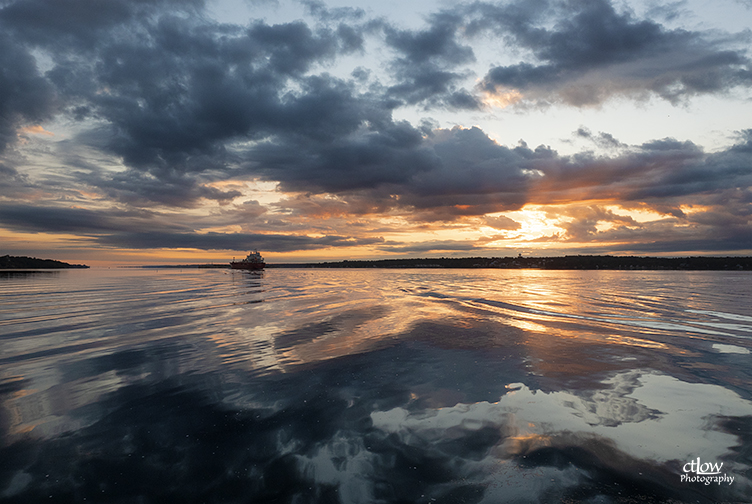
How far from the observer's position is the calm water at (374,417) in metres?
4.72

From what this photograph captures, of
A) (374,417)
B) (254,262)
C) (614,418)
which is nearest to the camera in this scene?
(614,418)

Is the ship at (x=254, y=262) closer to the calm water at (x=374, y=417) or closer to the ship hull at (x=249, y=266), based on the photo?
the ship hull at (x=249, y=266)

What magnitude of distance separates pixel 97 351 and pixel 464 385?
40.3ft

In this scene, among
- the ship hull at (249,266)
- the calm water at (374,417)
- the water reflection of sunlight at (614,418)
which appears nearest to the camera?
the calm water at (374,417)

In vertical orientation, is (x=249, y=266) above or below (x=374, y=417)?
below

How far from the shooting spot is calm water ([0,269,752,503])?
472 cm

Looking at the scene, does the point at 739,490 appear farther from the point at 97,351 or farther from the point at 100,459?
the point at 97,351

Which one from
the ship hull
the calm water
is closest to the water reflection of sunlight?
the calm water

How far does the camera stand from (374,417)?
6816 mm

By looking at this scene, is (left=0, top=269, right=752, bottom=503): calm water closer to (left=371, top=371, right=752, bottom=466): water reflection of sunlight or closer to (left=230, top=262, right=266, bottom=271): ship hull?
(left=371, top=371, right=752, bottom=466): water reflection of sunlight

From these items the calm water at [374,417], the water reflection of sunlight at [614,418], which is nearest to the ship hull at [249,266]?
the calm water at [374,417]

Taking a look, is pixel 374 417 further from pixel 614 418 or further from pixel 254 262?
pixel 254 262

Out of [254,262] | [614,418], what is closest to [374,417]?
[614,418]

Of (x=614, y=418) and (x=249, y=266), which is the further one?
(x=249, y=266)
